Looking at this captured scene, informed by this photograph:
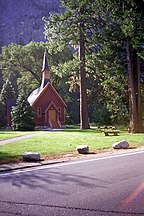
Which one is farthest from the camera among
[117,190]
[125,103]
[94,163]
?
[125,103]

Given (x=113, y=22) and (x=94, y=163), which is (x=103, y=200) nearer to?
(x=94, y=163)

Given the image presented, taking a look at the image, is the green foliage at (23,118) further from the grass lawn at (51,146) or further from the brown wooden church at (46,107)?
the grass lawn at (51,146)

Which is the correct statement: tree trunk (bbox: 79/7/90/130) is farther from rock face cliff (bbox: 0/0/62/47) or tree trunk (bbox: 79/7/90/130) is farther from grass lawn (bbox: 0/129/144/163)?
rock face cliff (bbox: 0/0/62/47)

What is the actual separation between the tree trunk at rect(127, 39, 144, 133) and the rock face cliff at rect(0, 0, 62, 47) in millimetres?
105118

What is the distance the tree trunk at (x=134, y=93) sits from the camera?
23.8 metres

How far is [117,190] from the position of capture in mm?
6020

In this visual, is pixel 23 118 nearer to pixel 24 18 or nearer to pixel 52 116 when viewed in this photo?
pixel 52 116

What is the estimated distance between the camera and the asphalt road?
16.1 ft

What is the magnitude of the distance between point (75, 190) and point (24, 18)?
450 feet

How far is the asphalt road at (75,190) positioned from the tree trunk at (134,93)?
49.8ft

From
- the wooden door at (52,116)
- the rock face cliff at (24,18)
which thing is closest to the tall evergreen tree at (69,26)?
the wooden door at (52,116)

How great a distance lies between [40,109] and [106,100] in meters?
15.0

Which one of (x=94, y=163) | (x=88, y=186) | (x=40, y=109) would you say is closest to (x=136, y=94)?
(x=94, y=163)

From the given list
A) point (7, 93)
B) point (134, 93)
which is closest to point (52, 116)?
point (7, 93)
